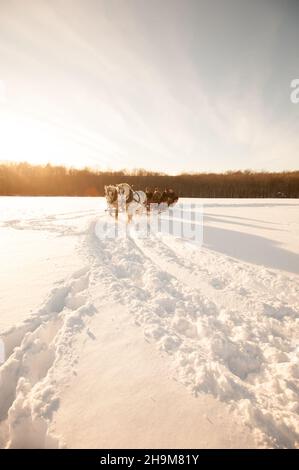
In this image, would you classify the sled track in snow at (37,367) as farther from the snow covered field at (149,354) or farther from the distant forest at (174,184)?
the distant forest at (174,184)

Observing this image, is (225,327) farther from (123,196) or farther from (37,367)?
(123,196)

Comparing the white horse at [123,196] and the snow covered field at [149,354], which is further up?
the white horse at [123,196]

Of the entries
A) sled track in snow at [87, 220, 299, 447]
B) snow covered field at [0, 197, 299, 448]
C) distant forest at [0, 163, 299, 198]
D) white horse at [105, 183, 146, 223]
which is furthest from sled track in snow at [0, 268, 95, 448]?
distant forest at [0, 163, 299, 198]

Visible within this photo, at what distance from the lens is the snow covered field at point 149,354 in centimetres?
208

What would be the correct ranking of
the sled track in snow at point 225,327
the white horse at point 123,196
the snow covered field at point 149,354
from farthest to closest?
the white horse at point 123,196, the sled track in snow at point 225,327, the snow covered field at point 149,354

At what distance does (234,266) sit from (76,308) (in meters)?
4.14

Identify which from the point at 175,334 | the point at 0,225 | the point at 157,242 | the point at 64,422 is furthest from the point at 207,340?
the point at 0,225

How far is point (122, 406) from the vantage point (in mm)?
2256

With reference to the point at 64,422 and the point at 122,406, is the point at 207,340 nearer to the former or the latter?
the point at 122,406

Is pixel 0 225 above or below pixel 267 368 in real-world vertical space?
above

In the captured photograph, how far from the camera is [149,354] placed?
9.64ft

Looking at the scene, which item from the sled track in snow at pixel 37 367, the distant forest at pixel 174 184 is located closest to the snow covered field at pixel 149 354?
the sled track in snow at pixel 37 367
